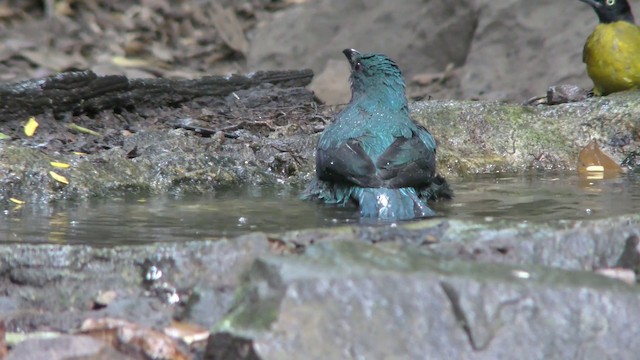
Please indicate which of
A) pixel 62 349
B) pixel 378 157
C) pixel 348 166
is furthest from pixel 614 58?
pixel 62 349

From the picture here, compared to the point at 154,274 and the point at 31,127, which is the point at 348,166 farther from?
the point at 31,127

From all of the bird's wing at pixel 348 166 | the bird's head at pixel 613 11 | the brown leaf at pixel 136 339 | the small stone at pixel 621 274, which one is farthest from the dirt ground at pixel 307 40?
the brown leaf at pixel 136 339

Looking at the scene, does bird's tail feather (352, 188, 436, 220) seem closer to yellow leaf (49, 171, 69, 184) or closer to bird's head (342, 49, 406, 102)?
bird's head (342, 49, 406, 102)

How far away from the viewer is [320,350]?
3078 mm

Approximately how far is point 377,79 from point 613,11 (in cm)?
411

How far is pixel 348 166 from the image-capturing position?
5.47 metres

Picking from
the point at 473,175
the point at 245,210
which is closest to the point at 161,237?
the point at 245,210

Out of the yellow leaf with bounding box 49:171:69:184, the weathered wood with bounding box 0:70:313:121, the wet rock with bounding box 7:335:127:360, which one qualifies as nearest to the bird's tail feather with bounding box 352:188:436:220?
the yellow leaf with bounding box 49:171:69:184

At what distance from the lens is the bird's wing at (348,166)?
539cm

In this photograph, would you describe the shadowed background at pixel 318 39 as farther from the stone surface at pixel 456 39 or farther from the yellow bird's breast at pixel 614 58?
the yellow bird's breast at pixel 614 58

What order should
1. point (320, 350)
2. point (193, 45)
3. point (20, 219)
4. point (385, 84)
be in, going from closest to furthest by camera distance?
point (320, 350) → point (20, 219) → point (385, 84) → point (193, 45)

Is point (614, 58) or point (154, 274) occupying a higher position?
point (614, 58)

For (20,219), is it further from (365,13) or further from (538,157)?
(365,13)

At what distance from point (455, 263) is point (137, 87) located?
15.4 ft
